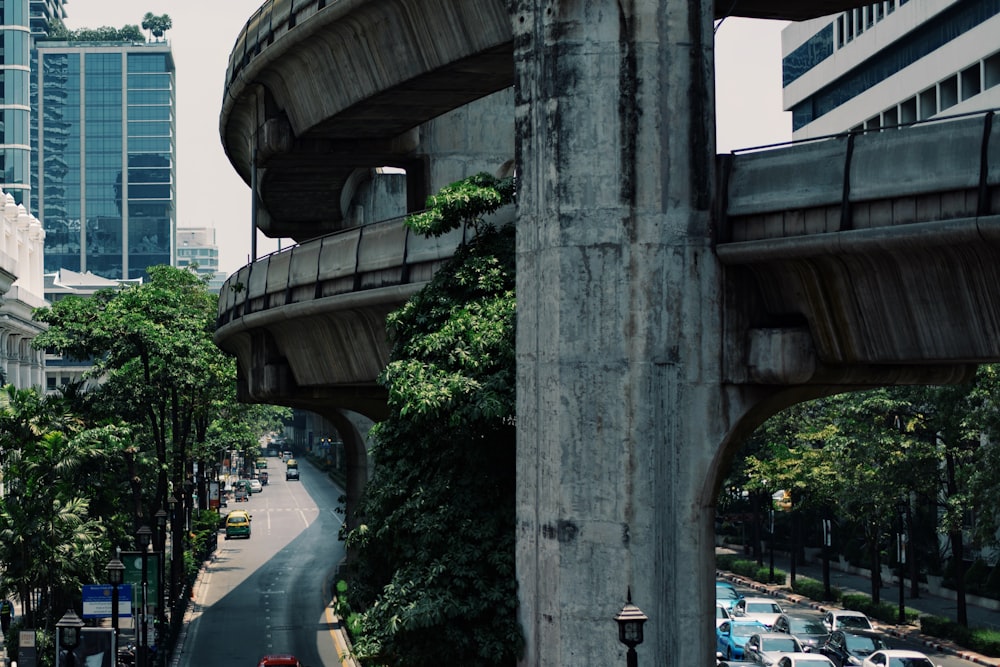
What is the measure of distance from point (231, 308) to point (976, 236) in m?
24.1

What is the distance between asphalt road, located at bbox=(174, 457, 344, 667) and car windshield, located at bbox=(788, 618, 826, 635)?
13.3 m

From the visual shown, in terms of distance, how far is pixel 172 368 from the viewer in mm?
53938

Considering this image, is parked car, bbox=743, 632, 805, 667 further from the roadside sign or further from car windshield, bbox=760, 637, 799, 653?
the roadside sign

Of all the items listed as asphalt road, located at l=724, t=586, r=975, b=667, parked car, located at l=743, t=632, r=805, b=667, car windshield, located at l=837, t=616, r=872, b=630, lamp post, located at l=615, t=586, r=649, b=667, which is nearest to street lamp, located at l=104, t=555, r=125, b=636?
parked car, located at l=743, t=632, r=805, b=667

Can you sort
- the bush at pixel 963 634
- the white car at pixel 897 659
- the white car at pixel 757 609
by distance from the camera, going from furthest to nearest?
the bush at pixel 963 634
the white car at pixel 757 609
the white car at pixel 897 659

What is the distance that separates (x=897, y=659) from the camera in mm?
38156

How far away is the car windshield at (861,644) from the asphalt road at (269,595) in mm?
14732

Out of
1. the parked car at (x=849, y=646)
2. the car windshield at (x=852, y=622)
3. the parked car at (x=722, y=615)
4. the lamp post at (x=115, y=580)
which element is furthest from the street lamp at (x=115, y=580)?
the car windshield at (x=852, y=622)

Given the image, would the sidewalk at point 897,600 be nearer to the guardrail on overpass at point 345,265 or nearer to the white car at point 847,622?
the white car at point 847,622

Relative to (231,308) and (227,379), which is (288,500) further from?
(231,308)

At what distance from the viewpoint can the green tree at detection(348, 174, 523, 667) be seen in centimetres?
2280

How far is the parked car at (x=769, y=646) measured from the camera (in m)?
40.6

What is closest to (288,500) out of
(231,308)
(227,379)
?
(227,379)

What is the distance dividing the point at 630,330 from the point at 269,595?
4693 centimetres
